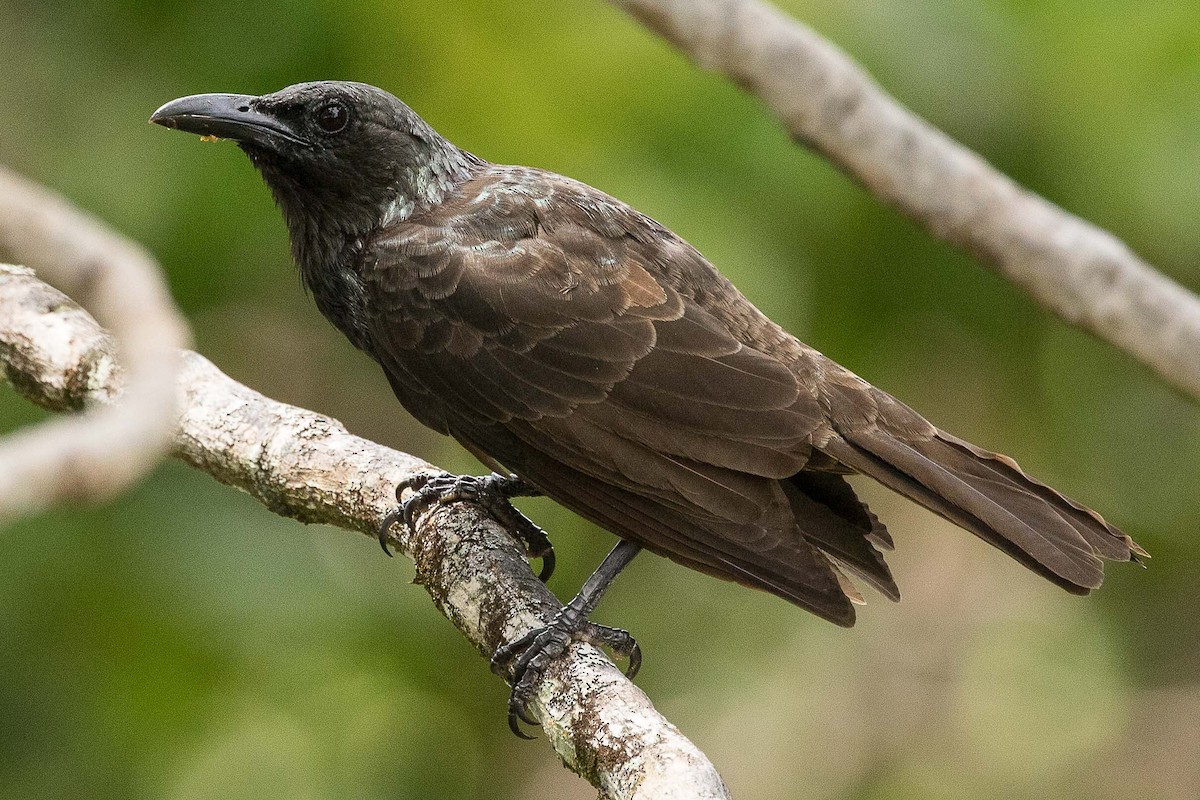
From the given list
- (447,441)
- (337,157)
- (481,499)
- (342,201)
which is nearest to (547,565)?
(481,499)

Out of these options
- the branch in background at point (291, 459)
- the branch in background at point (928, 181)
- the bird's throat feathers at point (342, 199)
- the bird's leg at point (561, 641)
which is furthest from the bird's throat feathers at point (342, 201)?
the bird's leg at point (561, 641)

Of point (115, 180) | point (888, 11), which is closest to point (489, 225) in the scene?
point (115, 180)

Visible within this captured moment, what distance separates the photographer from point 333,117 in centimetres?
342

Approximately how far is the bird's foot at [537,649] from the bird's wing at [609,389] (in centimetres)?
22

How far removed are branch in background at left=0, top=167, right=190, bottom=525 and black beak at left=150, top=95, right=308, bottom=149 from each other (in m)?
1.11

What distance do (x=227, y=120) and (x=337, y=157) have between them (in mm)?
289

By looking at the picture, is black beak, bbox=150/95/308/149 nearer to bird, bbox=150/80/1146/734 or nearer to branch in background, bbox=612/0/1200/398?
bird, bbox=150/80/1146/734

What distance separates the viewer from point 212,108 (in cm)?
326

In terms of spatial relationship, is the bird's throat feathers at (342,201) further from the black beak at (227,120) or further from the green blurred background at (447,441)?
the green blurred background at (447,441)

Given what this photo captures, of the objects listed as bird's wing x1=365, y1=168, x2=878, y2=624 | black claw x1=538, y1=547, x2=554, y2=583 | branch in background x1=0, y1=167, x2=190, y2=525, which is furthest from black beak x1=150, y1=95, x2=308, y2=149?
black claw x1=538, y1=547, x2=554, y2=583

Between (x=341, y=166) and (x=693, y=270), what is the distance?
933 mm

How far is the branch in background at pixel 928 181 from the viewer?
365cm

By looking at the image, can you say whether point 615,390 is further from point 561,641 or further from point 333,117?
point 333,117

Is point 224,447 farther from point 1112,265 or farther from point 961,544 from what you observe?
point 961,544
